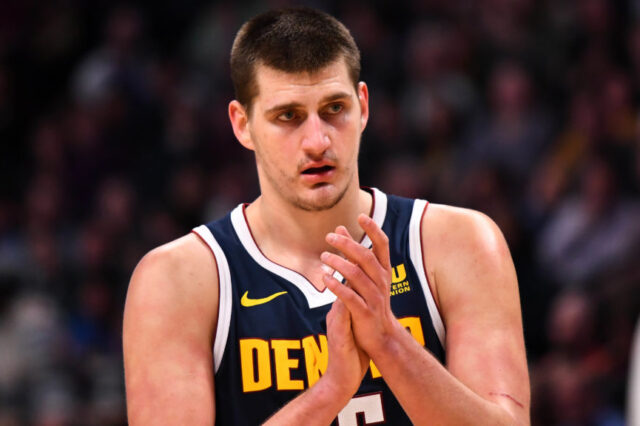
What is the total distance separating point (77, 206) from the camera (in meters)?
8.96

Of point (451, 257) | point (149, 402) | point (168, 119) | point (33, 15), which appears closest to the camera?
point (149, 402)

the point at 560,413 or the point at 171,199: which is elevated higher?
the point at 171,199

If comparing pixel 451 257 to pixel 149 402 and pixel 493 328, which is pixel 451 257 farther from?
pixel 149 402

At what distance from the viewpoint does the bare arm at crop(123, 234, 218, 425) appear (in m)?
3.29

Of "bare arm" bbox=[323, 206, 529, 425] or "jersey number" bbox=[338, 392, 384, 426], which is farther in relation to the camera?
"jersey number" bbox=[338, 392, 384, 426]

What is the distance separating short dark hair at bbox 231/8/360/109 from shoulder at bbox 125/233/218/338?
61 centimetres

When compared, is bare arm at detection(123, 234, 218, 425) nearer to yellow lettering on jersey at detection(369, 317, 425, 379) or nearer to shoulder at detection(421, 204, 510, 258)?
yellow lettering on jersey at detection(369, 317, 425, 379)

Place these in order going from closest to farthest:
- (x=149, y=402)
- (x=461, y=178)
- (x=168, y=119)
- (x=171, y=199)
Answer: (x=149, y=402), (x=461, y=178), (x=171, y=199), (x=168, y=119)

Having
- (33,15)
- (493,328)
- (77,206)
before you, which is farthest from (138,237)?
(493,328)

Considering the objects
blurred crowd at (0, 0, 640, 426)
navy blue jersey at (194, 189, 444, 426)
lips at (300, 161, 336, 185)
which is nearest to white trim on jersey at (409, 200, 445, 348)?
navy blue jersey at (194, 189, 444, 426)

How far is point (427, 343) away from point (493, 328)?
0.25 meters

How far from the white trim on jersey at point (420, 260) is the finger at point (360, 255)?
46 cm

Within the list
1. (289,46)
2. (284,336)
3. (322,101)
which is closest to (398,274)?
(284,336)

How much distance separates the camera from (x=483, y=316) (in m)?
3.36
